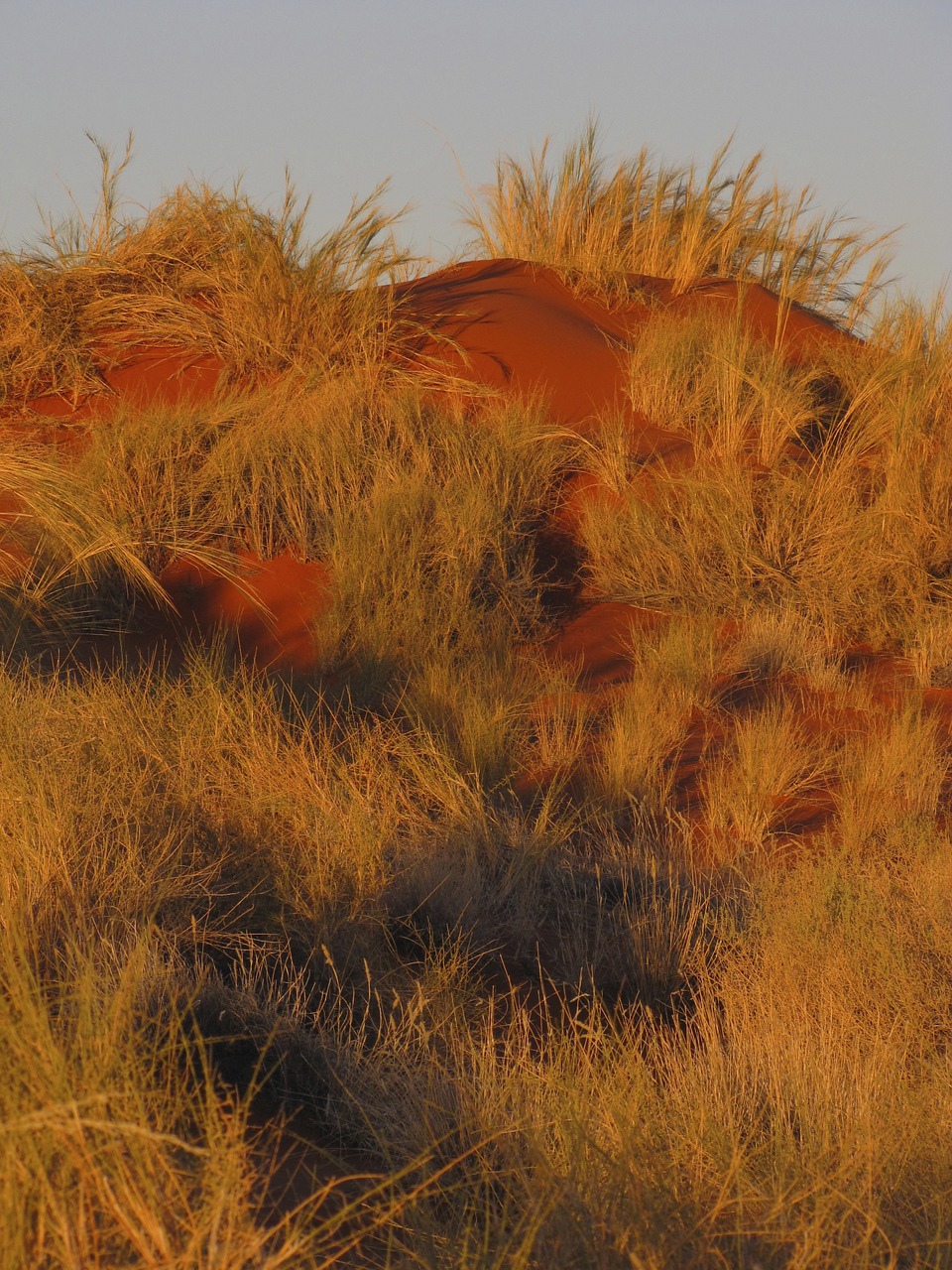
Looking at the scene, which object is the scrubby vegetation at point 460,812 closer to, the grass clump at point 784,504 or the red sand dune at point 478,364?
the grass clump at point 784,504

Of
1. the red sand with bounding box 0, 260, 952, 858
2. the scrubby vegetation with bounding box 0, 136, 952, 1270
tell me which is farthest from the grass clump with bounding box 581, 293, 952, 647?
the red sand with bounding box 0, 260, 952, 858

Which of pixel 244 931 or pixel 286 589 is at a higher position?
pixel 286 589

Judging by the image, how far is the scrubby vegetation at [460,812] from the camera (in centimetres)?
211

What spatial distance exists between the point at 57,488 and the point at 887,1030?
4.55 metres

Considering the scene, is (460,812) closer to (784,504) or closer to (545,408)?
(784,504)

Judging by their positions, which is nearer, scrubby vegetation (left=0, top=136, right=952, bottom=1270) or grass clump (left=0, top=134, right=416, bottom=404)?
scrubby vegetation (left=0, top=136, right=952, bottom=1270)

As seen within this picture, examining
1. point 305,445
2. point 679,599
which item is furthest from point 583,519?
point 305,445

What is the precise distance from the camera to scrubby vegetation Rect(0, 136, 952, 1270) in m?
2.11

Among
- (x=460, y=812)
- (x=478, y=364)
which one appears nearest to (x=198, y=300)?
(x=478, y=364)

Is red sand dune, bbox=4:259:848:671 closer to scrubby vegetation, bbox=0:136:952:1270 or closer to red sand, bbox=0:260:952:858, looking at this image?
red sand, bbox=0:260:952:858

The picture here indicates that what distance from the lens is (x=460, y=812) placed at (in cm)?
476

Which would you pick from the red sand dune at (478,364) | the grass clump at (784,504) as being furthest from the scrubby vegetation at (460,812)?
the red sand dune at (478,364)

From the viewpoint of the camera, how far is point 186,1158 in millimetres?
1918

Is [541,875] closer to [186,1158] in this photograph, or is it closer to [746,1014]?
[746,1014]
